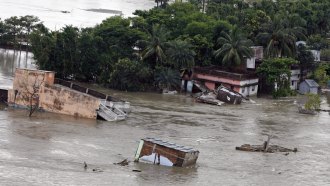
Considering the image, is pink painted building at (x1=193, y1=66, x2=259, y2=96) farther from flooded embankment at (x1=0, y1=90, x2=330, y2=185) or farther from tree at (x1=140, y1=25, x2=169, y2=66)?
flooded embankment at (x1=0, y1=90, x2=330, y2=185)

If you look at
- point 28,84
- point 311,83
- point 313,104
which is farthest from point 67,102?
point 311,83

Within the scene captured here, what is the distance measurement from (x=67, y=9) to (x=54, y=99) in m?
69.8

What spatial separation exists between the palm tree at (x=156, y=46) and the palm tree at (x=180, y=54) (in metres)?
0.56

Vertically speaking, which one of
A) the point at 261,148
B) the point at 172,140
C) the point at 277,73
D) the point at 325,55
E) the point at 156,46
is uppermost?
the point at 325,55

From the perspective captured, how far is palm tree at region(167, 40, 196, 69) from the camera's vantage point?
49125mm

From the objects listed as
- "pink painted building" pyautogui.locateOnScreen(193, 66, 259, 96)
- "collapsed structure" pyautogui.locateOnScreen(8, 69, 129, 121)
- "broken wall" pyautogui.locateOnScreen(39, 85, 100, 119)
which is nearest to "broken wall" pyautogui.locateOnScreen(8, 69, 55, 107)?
"collapsed structure" pyautogui.locateOnScreen(8, 69, 129, 121)

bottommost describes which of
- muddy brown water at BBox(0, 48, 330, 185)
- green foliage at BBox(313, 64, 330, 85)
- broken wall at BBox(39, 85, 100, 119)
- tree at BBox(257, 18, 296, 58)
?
muddy brown water at BBox(0, 48, 330, 185)

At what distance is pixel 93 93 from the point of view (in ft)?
129

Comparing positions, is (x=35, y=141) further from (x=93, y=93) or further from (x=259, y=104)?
(x=259, y=104)

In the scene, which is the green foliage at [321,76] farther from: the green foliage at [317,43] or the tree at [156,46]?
the tree at [156,46]

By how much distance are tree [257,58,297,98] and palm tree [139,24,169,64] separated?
7.14 metres

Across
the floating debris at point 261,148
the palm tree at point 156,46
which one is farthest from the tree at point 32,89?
the palm tree at point 156,46

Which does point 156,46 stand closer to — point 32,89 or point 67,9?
point 32,89

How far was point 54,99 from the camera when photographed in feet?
124
